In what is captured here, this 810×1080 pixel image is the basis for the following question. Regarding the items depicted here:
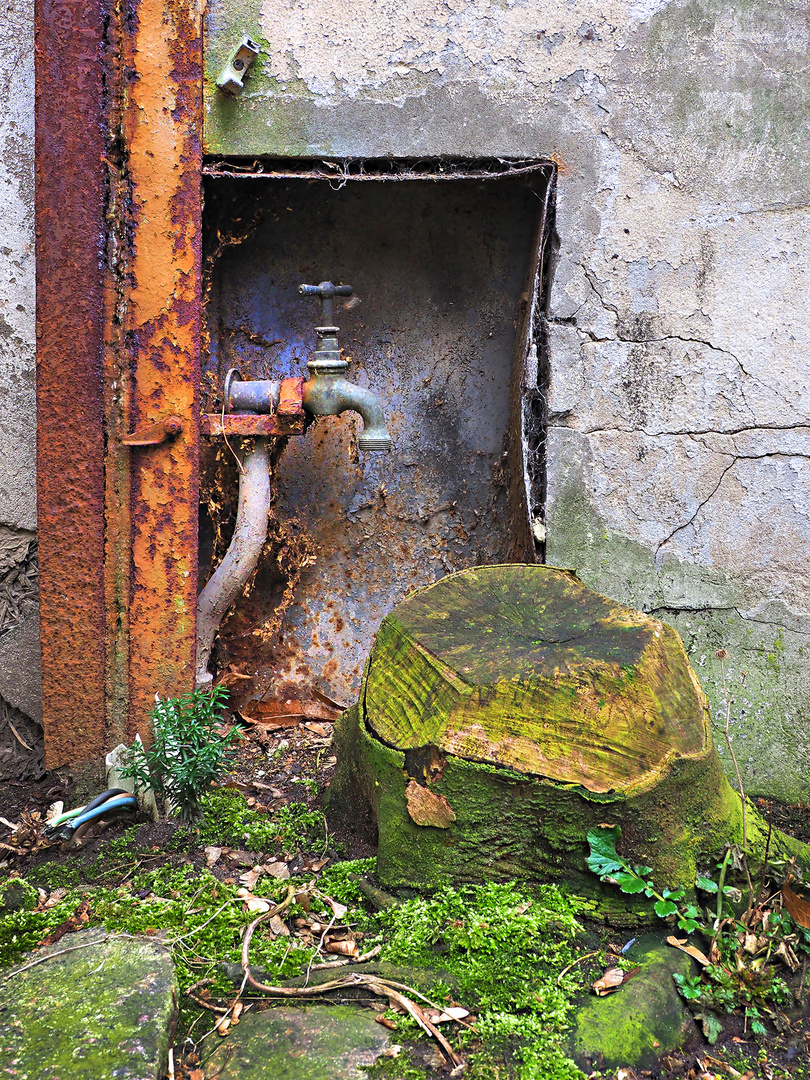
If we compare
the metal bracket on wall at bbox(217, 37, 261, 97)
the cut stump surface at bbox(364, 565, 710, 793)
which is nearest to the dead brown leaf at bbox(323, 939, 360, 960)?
the cut stump surface at bbox(364, 565, 710, 793)

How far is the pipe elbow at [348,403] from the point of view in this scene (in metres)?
2.95

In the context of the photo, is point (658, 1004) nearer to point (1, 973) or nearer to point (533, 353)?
point (1, 973)

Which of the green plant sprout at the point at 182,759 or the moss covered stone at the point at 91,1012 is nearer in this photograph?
the moss covered stone at the point at 91,1012

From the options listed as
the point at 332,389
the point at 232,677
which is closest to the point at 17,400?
the point at 332,389

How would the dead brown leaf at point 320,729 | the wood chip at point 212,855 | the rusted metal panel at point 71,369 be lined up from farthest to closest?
the dead brown leaf at point 320,729, the rusted metal panel at point 71,369, the wood chip at point 212,855

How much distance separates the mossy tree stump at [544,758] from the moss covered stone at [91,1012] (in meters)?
0.61

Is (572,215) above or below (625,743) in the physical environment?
above

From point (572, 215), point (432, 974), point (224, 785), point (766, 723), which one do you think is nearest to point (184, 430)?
point (224, 785)

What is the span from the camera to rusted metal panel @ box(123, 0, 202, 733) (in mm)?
2551

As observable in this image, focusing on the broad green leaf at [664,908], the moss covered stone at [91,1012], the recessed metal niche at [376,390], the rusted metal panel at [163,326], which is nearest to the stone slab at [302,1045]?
the moss covered stone at [91,1012]

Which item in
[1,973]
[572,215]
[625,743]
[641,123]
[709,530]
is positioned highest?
[641,123]

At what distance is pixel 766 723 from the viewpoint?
2.93m

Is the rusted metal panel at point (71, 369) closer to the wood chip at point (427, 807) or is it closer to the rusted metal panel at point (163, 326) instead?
the rusted metal panel at point (163, 326)

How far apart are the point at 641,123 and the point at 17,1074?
3154 millimetres
